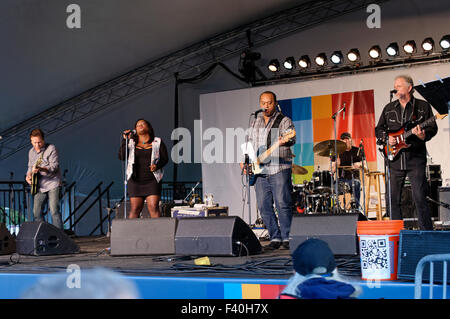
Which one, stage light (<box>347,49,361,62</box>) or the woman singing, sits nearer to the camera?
the woman singing

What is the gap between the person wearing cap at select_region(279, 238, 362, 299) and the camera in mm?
A: 1865

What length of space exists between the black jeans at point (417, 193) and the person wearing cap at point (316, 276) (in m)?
3.19

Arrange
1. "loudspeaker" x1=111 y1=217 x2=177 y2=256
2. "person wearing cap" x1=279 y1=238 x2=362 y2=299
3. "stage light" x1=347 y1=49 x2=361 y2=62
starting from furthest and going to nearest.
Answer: "stage light" x1=347 y1=49 x2=361 y2=62, "loudspeaker" x1=111 y1=217 x2=177 y2=256, "person wearing cap" x1=279 y1=238 x2=362 y2=299

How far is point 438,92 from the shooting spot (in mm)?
4172

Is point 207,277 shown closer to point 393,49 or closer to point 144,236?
point 144,236

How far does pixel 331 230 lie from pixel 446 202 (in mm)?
3933

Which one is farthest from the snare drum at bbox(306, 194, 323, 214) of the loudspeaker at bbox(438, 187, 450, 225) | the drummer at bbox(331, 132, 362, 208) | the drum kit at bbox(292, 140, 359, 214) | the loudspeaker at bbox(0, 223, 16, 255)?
the loudspeaker at bbox(0, 223, 16, 255)

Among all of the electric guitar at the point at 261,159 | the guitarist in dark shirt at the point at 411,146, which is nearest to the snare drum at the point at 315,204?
the electric guitar at the point at 261,159

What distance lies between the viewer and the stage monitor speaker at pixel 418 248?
3.02m

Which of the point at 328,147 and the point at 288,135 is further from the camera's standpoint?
the point at 328,147

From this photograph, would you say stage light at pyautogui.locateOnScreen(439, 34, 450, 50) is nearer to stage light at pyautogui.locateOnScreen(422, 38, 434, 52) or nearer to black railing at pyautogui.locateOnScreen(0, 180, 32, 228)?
stage light at pyautogui.locateOnScreen(422, 38, 434, 52)

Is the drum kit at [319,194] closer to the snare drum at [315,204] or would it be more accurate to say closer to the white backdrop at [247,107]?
the snare drum at [315,204]

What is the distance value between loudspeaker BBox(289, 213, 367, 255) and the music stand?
1042 millimetres

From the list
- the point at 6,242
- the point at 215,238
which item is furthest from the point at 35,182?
the point at 215,238
